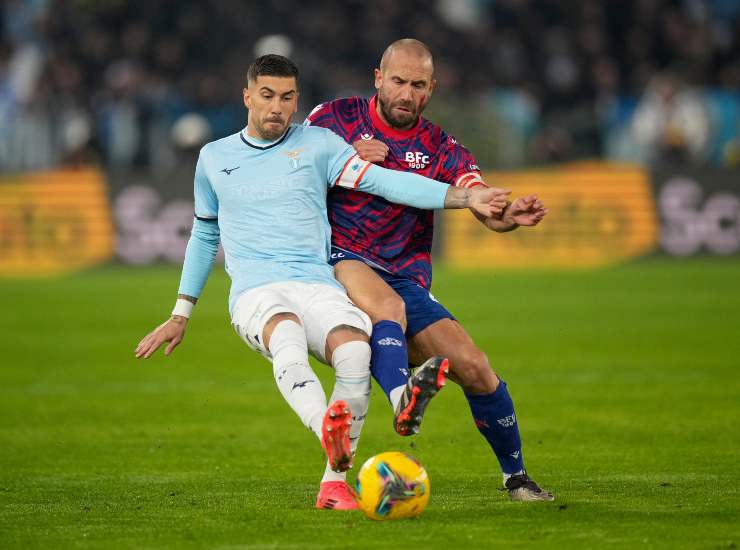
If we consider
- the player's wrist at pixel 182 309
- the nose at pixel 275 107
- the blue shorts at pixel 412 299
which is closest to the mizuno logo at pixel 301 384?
the blue shorts at pixel 412 299

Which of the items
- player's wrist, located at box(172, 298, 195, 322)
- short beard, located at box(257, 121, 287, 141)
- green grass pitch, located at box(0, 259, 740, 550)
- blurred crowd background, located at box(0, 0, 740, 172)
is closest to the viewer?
green grass pitch, located at box(0, 259, 740, 550)

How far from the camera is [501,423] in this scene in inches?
270

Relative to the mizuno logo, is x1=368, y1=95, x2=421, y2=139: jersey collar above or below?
Answer: above

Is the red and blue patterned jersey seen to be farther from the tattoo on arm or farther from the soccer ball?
the soccer ball

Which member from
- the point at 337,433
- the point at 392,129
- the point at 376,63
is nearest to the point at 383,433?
the point at 392,129

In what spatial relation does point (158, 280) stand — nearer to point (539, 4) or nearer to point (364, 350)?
point (539, 4)

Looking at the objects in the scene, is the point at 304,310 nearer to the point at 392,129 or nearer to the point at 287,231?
the point at 287,231

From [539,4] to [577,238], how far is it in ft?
19.5

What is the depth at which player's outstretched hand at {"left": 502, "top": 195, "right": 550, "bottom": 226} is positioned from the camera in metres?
6.30

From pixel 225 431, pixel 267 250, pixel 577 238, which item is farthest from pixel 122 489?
pixel 577 238

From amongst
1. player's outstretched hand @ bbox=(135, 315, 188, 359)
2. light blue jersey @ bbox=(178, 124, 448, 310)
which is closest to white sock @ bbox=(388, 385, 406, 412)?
light blue jersey @ bbox=(178, 124, 448, 310)

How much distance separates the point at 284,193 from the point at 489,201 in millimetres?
1035

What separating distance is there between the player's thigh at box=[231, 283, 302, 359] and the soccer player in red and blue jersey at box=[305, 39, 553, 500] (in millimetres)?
374

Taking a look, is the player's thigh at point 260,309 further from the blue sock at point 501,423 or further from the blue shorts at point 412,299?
the blue sock at point 501,423
